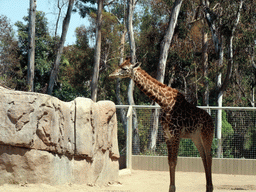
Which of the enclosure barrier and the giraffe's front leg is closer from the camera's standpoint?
the giraffe's front leg

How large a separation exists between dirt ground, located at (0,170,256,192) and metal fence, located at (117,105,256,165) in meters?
0.79

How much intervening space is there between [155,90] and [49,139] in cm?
242

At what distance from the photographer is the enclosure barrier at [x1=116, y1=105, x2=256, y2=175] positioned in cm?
1238

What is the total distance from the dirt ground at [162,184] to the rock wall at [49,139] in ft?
0.82

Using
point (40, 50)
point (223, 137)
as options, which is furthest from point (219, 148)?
point (40, 50)

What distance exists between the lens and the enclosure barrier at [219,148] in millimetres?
12375

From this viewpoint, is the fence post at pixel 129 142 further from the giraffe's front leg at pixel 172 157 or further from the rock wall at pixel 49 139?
the giraffe's front leg at pixel 172 157

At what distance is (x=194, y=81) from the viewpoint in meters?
28.3

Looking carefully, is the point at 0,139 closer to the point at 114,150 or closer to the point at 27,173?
the point at 27,173

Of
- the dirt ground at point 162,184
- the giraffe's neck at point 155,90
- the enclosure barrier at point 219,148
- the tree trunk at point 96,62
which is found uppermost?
the tree trunk at point 96,62

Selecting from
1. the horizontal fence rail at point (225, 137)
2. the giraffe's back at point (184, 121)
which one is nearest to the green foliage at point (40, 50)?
the horizontal fence rail at point (225, 137)

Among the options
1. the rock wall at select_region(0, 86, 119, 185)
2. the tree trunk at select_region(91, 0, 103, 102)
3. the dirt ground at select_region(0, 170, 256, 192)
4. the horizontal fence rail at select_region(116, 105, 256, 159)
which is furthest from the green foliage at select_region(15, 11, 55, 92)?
the rock wall at select_region(0, 86, 119, 185)

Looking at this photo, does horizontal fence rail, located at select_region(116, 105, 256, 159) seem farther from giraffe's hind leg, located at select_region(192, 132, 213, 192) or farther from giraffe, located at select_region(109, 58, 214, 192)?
giraffe's hind leg, located at select_region(192, 132, 213, 192)

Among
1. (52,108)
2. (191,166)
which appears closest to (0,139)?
(52,108)
